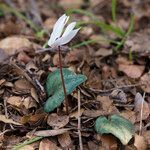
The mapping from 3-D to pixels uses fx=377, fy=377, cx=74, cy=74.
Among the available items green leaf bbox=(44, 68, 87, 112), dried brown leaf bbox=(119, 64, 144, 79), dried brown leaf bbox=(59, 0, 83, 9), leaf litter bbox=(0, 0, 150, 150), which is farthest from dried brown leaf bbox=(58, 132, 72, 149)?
dried brown leaf bbox=(59, 0, 83, 9)

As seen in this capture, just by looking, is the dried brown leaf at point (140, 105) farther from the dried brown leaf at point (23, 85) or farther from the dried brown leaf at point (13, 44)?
the dried brown leaf at point (13, 44)

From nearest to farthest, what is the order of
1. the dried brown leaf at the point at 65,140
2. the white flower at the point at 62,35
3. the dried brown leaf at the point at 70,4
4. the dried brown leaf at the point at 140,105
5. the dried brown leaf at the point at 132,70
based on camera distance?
the white flower at the point at 62,35 < the dried brown leaf at the point at 65,140 < the dried brown leaf at the point at 140,105 < the dried brown leaf at the point at 132,70 < the dried brown leaf at the point at 70,4

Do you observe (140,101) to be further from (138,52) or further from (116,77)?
(138,52)

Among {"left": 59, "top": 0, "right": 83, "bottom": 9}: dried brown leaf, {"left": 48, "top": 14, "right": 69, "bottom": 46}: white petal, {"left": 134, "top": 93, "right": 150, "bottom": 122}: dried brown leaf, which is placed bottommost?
{"left": 134, "top": 93, "right": 150, "bottom": 122}: dried brown leaf

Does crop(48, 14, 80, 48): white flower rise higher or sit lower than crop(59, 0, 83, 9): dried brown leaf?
lower

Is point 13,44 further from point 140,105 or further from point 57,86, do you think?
point 140,105

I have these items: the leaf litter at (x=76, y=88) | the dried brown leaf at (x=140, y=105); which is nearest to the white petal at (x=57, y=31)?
the leaf litter at (x=76, y=88)

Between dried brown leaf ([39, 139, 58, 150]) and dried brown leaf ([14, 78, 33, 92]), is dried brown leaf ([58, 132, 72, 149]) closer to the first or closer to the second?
dried brown leaf ([39, 139, 58, 150])
